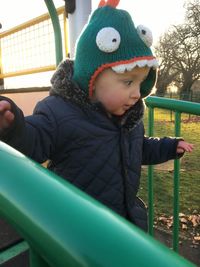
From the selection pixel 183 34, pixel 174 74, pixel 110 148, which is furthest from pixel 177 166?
pixel 174 74

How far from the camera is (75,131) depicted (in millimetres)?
1387

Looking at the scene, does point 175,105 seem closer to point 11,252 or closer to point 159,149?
point 159,149

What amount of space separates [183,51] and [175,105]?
27.5 m

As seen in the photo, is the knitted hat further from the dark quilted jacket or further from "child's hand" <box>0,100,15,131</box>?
"child's hand" <box>0,100,15,131</box>

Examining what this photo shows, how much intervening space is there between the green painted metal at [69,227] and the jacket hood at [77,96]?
964 millimetres

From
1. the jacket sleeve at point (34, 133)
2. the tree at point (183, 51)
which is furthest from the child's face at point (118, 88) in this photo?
the tree at point (183, 51)

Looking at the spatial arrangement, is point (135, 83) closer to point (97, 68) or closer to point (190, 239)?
point (97, 68)

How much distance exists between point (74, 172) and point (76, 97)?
283 millimetres

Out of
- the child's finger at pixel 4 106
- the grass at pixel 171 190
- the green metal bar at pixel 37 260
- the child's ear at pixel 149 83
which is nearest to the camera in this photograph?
the green metal bar at pixel 37 260

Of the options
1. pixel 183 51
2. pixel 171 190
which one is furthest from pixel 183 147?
pixel 183 51

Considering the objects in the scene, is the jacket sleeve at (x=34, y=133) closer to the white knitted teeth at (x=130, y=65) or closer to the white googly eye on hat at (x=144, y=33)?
the white knitted teeth at (x=130, y=65)

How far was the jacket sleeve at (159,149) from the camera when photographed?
173 centimetres

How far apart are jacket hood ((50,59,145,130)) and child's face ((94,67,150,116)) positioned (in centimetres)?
4

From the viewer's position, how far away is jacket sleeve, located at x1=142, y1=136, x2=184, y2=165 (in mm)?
1727
